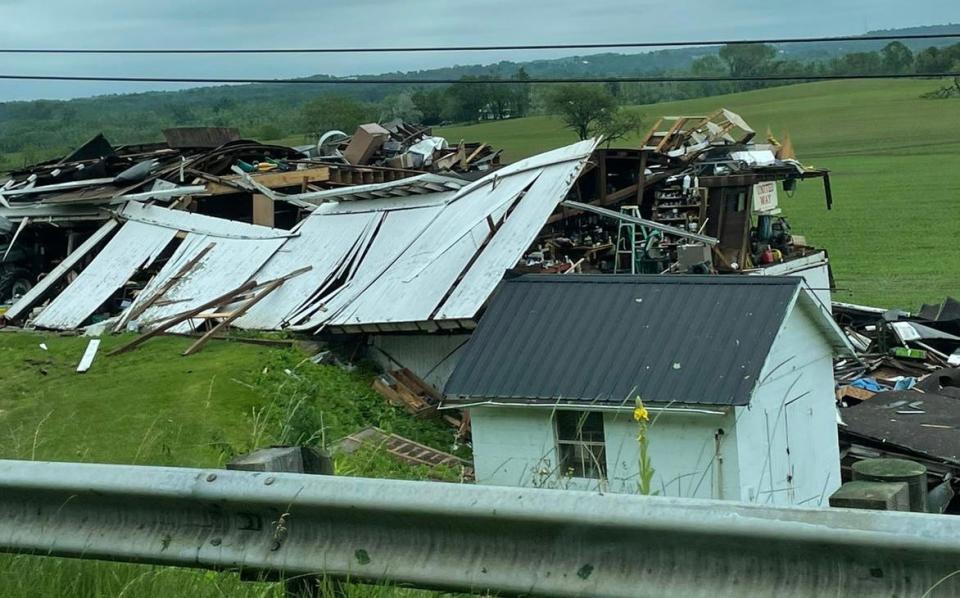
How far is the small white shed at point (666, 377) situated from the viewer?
1433 cm

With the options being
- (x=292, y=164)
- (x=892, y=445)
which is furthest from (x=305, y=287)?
(x=892, y=445)

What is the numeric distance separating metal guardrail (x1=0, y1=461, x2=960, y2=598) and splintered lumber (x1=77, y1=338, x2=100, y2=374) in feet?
59.0

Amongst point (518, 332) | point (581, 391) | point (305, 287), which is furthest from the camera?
point (305, 287)

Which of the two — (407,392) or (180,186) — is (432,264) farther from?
(180,186)

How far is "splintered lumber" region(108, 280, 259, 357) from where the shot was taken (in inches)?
824

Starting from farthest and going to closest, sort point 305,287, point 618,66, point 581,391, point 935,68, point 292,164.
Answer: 1. point 618,66
2. point 935,68
3. point 292,164
4. point 305,287
5. point 581,391

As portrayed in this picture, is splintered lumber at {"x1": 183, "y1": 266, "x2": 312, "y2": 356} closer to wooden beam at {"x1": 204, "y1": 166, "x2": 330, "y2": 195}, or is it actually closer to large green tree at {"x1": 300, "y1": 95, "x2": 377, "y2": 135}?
wooden beam at {"x1": 204, "y1": 166, "x2": 330, "y2": 195}

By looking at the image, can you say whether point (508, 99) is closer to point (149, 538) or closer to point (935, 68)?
point (935, 68)

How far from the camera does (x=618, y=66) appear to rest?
138 m

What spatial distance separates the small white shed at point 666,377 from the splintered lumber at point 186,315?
7404 mm

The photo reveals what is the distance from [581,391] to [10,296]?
56.2 ft

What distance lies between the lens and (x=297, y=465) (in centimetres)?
323

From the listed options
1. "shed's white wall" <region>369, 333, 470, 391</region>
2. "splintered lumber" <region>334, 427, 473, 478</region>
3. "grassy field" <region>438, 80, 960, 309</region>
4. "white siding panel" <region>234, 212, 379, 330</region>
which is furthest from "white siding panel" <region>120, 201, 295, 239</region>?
"grassy field" <region>438, 80, 960, 309</region>

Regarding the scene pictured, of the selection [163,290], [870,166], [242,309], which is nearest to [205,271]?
[163,290]
